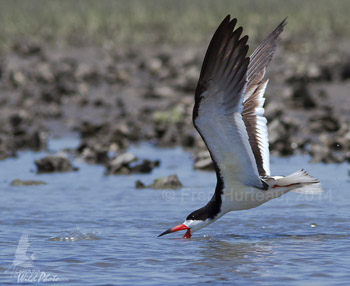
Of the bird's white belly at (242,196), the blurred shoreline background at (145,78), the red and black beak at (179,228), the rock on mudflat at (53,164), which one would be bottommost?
the red and black beak at (179,228)

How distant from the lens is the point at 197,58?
20.4 metres

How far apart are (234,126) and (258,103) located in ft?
5.55

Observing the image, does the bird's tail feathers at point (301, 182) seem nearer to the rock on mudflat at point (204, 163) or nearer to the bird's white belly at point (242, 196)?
the bird's white belly at point (242, 196)

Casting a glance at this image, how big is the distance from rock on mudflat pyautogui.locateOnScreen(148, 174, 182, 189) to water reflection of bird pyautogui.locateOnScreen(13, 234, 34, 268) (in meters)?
3.02

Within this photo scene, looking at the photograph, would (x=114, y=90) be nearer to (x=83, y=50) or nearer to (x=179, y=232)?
(x=83, y=50)

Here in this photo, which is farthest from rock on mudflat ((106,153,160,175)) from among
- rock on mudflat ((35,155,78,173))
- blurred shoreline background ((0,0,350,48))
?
blurred shoreline background ((0,0,350,48))

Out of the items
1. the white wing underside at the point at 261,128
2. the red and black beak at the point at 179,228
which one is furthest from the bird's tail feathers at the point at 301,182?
the red and black beak at the point at 179,228

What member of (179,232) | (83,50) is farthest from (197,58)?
(179,232)

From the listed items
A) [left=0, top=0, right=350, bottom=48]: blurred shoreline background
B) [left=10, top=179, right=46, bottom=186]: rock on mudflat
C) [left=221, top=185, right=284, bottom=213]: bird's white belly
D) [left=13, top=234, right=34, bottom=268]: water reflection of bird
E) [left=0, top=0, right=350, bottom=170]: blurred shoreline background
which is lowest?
[left=13, top=234, right=34, bottom=268]: water reflection of bird

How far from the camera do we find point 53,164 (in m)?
12.0

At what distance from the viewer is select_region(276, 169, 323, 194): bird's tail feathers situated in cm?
740

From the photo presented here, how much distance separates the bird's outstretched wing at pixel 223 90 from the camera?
20.9ft

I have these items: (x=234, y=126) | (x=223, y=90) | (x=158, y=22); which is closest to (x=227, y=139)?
(x=234, y=126)

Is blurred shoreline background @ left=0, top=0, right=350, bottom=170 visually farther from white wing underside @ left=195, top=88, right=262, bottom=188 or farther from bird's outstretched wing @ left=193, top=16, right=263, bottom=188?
bird's outstretched wing @ left=193, top=16, right=263, bottom=188
